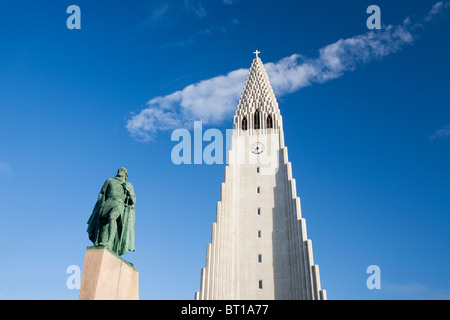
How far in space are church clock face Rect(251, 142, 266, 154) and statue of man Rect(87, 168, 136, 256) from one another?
1200 inches

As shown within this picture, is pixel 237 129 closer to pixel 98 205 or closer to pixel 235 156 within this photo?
pixel 235 156

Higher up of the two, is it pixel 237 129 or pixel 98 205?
pixel 237 129

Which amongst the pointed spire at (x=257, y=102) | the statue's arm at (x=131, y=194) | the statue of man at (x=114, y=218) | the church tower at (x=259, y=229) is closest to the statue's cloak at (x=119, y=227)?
the statue of man at (x=114, y=218)

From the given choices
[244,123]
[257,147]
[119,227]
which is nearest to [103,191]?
[119,227]

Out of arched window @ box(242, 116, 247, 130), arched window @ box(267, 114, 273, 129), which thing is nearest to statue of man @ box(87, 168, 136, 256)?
arched window @ box(242, 116, 247, 130)

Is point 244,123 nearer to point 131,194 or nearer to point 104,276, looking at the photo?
point 131,194

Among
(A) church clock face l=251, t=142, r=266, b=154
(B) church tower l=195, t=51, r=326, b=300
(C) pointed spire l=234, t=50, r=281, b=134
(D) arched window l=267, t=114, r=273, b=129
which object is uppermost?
(C) pointed spire l=234, t=50, r=281, b=134

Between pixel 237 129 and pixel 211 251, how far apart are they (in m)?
15.2

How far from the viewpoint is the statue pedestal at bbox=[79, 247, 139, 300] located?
973cm

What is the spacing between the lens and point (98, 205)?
460 inches

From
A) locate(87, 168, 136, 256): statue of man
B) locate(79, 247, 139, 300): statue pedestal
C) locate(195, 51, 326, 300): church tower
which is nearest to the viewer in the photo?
locate(79, 247, 139, 300): statue pedestal

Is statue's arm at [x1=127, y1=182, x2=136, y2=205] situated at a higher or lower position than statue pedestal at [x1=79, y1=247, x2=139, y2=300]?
higher

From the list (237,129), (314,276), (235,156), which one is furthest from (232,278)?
(237,129)

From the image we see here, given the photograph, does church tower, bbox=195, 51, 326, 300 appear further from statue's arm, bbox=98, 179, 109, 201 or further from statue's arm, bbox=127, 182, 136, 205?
statue's arm, bbox=98, 179, 109, 201
